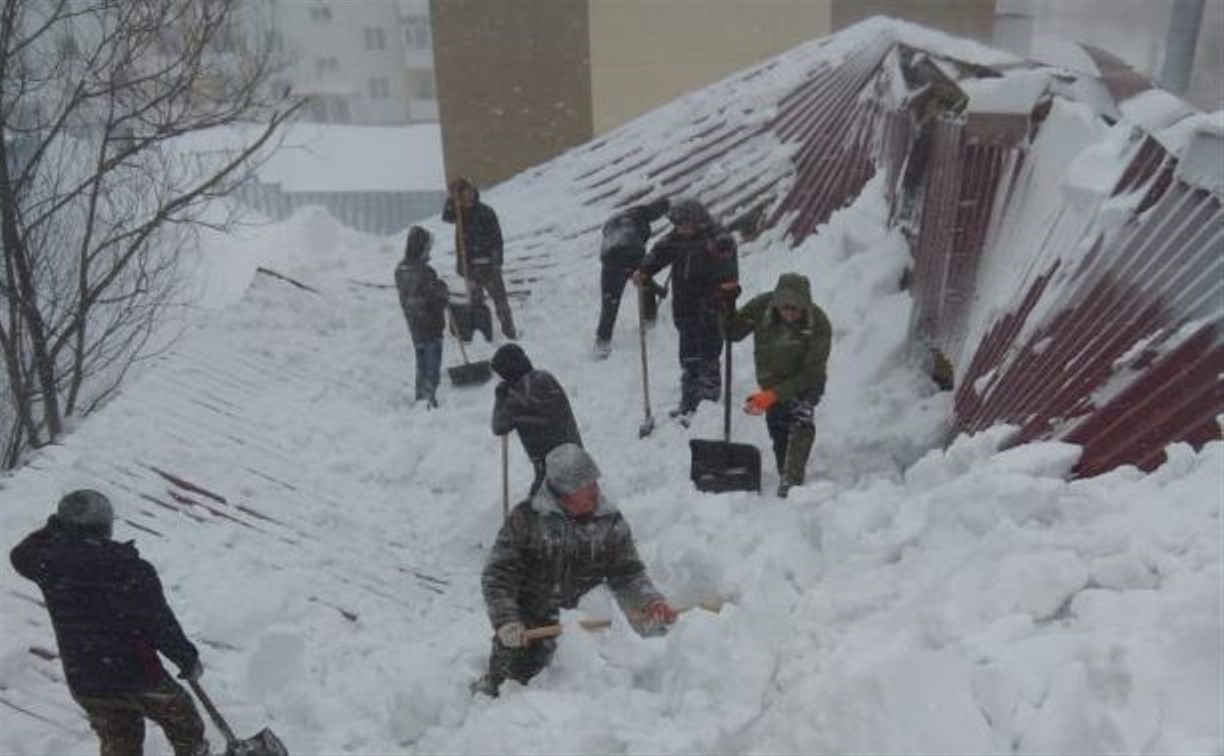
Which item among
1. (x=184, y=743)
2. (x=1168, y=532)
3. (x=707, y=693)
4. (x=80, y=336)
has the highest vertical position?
(x=1168, y=532)

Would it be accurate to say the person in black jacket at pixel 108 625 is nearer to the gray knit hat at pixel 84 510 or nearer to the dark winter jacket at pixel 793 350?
the gray knit hat at pixel 84 510

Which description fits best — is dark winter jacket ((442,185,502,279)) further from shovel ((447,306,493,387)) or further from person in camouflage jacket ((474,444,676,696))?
person in camouflage jacket ((474,444,676,696))

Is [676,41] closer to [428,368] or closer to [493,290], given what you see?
[493,290]

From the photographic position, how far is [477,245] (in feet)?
31.7

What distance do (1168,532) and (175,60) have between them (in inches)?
480

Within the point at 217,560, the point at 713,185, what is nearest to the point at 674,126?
the point at 713,185

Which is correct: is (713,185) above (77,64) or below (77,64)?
below

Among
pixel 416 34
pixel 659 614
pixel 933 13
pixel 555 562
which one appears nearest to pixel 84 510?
pixel 555 562

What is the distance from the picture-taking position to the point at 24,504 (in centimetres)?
640

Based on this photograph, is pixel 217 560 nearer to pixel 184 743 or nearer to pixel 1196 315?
pixel 184 743

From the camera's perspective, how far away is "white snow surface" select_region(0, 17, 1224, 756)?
303 centimetres

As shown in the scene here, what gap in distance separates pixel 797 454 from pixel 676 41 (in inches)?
468

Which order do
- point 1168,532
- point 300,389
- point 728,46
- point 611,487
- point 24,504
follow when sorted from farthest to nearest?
1. point 728,46
2. point 300,389
3. point 611,487
4. point 24,504
5. point 1168,532

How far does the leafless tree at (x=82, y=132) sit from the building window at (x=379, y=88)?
20.9 meters
